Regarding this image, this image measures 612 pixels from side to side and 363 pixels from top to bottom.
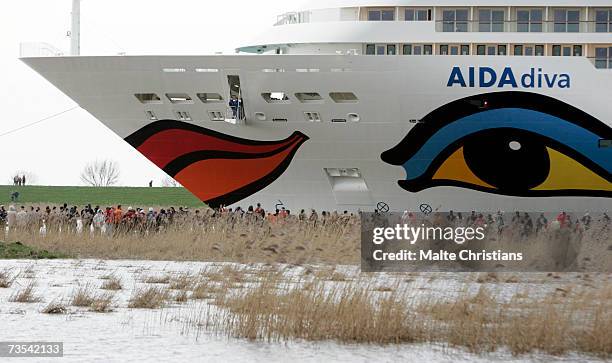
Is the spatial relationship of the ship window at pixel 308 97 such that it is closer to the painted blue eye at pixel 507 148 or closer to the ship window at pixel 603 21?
the painted blue eye at pixel 507 148

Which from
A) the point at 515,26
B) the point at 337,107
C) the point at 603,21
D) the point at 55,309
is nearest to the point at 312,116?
the point at 337,107

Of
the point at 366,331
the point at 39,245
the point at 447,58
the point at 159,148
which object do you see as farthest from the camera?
the point at 159,148

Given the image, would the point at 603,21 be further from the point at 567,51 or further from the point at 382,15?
the point at 382,15

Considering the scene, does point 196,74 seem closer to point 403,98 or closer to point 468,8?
point 403,98

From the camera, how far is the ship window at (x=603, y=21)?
139 ft

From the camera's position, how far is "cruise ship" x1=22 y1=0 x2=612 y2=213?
1592 inches

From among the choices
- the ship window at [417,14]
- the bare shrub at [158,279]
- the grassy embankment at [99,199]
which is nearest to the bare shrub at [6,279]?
the bare shrub at [158,279]

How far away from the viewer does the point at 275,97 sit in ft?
135

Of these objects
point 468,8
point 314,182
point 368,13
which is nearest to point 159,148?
point 314,182

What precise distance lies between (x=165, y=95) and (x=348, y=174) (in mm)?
6599

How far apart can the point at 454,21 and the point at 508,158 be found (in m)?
4.89

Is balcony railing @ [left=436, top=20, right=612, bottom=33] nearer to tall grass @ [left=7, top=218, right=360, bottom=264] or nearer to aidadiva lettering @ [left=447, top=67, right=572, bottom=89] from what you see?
aidadiva lettering @ [left=447, top=67, right=572, bottom=89]

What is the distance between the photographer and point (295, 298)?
65.0 feet

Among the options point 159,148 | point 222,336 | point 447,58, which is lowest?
point 222,336
